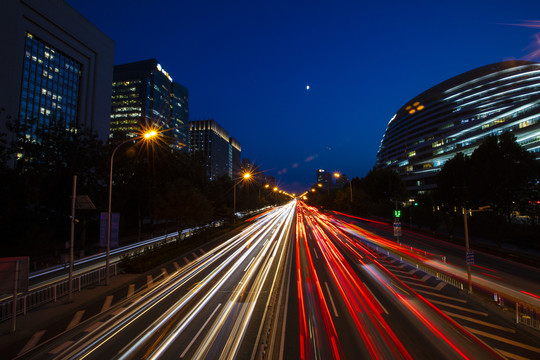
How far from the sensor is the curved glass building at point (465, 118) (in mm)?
68312

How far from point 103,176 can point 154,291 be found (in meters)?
20.1

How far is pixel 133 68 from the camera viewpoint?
5492 inches

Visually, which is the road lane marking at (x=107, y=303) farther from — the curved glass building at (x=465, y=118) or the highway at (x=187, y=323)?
the curved glass building at (x=465, y=118)

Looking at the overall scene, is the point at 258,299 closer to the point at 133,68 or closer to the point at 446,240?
the point at 446,240

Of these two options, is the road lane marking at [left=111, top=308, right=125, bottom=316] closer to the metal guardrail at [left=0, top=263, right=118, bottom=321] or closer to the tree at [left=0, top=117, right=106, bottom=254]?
the metal guardrail at [left=0, top=263, right=118, bottom=321]

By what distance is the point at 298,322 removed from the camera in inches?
435

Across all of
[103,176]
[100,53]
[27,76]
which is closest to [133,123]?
[100,53]

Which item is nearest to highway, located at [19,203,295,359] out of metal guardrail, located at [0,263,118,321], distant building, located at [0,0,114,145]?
metal guardrail, located at [0,263,118,321]

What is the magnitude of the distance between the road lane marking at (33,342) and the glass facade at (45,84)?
175ft

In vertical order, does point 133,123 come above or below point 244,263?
above

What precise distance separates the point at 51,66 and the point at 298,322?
2865 inches

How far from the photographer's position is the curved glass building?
68.3 metres

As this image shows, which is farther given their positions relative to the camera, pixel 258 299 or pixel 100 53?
pixel 100 53

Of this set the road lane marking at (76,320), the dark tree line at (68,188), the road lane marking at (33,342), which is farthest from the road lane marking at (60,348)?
the dark tree line at (68,188)
